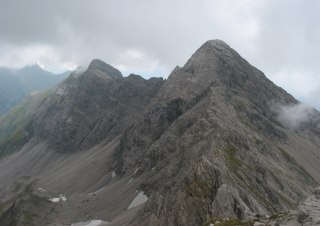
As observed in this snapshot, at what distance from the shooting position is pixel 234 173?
388ft

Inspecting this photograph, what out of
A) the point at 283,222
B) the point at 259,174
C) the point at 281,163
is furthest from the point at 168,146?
the point at 283,222

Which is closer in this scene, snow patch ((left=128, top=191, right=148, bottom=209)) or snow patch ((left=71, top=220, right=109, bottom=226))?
snow patch ((left=71, top=220, right=109, bottom=226))

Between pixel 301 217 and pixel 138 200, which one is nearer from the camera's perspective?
pixel 301 217

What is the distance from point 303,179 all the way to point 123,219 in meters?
68.2

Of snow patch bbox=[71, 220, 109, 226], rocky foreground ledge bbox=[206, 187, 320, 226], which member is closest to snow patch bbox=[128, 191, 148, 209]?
snow patch bbox=[71, 220, 109, 226]

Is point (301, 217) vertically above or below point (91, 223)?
below

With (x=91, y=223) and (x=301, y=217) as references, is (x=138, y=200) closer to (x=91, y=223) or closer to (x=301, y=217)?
(x=91, y=223)

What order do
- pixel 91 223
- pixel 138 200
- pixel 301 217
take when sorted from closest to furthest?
pixel 301 217 < pixel 138 200 < pixel 91 223

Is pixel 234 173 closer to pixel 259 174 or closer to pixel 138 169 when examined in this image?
pixel 259 174

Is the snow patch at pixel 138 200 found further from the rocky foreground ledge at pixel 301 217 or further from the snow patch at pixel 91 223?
the rocky foreground ledge at pixel 301 217

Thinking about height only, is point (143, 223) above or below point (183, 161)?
below

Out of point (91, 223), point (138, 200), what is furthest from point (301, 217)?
point (91, 223)

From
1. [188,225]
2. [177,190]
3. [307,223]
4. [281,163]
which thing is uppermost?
[281,163]

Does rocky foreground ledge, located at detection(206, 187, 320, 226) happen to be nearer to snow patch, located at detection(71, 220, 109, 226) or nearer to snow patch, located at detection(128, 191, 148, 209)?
snow patch, located at detection(128, 191, 148, 209)
